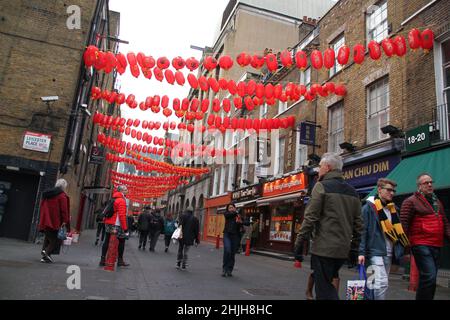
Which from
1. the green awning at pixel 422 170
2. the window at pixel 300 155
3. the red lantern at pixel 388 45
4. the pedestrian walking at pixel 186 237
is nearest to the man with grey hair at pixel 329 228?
the green awning at pixel 422 170

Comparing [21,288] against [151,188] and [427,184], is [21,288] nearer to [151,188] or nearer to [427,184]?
[427,184]

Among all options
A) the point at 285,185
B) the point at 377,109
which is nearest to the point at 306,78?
the point at 285,185

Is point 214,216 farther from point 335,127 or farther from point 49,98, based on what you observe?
point 49,98

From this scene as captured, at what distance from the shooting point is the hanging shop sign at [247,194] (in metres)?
20.9

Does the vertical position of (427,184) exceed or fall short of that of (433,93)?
it falls short

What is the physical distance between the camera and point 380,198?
4.78 metres

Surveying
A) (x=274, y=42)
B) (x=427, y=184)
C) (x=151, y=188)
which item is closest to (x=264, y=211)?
(x=427, y=184)

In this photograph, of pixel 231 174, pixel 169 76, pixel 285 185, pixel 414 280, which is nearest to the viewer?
pixel 414 280

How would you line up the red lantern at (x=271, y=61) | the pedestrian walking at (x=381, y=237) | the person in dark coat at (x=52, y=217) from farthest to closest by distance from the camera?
1. the red lantern at (x=271, y=61)
2. the person in dark coat at (x=52, y=217)
3. the pedestrian walking at (x=381, y=237)

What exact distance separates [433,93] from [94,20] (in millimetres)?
12832

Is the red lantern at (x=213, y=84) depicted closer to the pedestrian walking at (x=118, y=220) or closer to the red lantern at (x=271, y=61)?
the red lantern at (x=271, y=61)

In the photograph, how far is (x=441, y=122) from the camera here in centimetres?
967

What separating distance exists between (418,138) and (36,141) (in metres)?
12.5

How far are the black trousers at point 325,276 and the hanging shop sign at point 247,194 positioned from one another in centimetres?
1696
